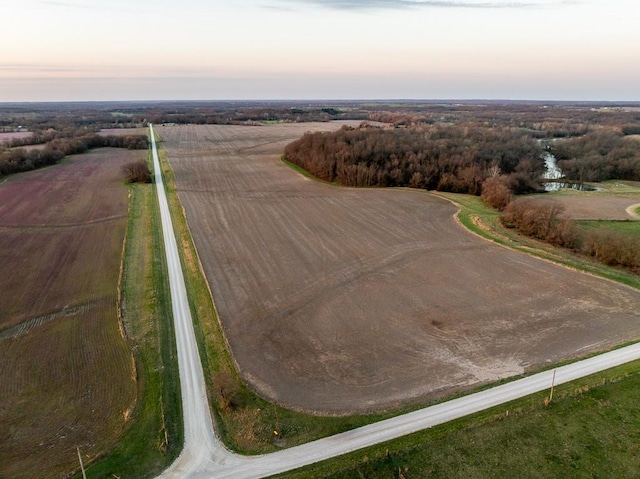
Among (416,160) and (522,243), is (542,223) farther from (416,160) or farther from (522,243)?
(416,160)

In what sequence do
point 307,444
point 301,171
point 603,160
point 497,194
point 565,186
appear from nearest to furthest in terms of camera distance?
1. point 307,444
2. point 497,194
3. point 565,186
4. point 603,160
5. point 301,171

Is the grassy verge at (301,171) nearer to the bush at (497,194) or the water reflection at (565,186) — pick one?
the bush at (497,194)

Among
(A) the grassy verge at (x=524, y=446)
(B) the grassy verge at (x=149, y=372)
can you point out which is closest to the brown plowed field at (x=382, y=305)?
(A) the grassy verge at (x=524, y=446)

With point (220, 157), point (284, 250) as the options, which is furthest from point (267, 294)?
point (220, 157)

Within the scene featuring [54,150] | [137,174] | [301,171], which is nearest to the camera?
[137,174]

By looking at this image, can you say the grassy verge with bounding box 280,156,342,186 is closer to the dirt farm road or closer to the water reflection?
the water reflection

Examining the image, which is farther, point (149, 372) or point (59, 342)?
point (59, 342)

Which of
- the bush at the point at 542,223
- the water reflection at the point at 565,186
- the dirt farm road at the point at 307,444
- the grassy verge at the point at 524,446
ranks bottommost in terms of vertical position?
the grassy verge at the point at 524,446

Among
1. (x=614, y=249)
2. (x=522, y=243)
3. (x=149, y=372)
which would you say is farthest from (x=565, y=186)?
(x=149, y=372)
